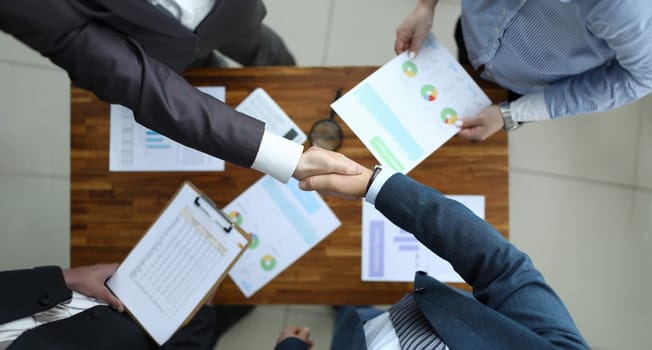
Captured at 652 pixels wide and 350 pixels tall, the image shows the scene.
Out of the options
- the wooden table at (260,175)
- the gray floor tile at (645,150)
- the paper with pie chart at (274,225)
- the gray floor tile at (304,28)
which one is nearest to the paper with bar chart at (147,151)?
the wooden table at (260,175)

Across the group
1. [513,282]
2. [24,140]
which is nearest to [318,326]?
[513,282]

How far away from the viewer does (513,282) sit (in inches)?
38.6

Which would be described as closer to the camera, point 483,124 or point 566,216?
point 483,124

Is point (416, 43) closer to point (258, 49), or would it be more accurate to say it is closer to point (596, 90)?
point (596, 90)

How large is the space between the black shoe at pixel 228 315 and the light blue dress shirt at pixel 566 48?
1.31m

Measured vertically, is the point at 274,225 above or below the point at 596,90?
below

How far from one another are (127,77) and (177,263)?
59 centimetres

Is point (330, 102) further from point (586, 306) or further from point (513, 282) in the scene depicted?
point (586, 306)

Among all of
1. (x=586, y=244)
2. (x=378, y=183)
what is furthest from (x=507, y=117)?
(x=586, y=244)

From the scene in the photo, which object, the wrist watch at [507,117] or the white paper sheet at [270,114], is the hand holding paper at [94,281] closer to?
the white paper sheet at [270,114]

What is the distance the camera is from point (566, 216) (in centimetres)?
208

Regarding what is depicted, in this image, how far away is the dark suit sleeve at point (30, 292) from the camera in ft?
3.94

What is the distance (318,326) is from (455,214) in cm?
125

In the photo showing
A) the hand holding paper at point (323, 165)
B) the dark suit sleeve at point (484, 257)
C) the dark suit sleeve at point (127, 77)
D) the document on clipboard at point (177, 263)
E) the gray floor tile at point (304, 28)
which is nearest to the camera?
the dark suit sleeve at point (127, 77)
